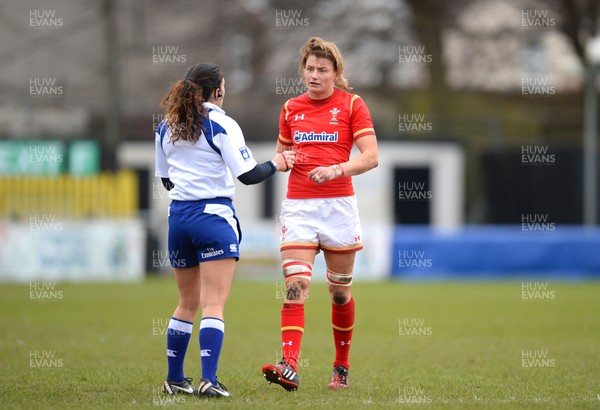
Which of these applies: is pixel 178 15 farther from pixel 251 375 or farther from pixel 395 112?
pixel 251 375

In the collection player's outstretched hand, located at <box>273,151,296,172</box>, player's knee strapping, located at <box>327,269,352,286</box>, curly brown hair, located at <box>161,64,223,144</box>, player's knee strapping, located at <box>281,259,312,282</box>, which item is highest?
curly brown hair, located at <box>161,64,223,144</box>

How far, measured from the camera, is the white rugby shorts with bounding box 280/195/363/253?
24.4 feet

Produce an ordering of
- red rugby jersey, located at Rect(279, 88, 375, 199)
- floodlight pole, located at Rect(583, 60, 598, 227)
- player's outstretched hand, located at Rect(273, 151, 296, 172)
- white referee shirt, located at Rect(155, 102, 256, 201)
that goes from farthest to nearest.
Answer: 1. floodlight pole, located at Rect(583, 60, 598, 227)
2. red rugby jersey, located at Rect(279, 88, 375, 199)
3. player's outstretched hand, located at Rect(273, 151, 296, 172)
4. white referee shirt, located at Rect(155, 102, 256, 201)

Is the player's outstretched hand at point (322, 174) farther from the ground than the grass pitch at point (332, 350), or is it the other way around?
the player's outstretched hand at point (322, 174)

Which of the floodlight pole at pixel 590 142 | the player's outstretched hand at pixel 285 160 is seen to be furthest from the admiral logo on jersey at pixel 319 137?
the floodlight pole at pixel 590 142

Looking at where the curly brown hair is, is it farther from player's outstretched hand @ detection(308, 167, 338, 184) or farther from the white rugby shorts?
the white rugby shorts

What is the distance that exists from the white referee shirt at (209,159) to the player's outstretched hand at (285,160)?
0.27 meters

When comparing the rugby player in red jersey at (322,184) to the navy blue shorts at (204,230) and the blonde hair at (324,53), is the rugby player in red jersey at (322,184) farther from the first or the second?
the navy blue shorts at (204,230)

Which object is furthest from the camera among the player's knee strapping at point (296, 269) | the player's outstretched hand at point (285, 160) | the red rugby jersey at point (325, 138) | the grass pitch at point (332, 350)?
the red rugby jersey at point (325, 138)

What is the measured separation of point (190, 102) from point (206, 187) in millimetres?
565

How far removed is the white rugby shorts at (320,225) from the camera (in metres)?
7.43

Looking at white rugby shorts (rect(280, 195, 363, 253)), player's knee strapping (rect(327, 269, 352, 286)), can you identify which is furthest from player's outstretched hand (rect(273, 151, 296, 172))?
player's knee strapping (rect(327, 269, 352, 286))

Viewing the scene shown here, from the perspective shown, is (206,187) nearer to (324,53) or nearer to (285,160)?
(285,160)

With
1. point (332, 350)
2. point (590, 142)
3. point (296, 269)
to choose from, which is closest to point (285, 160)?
point (296, 269)
